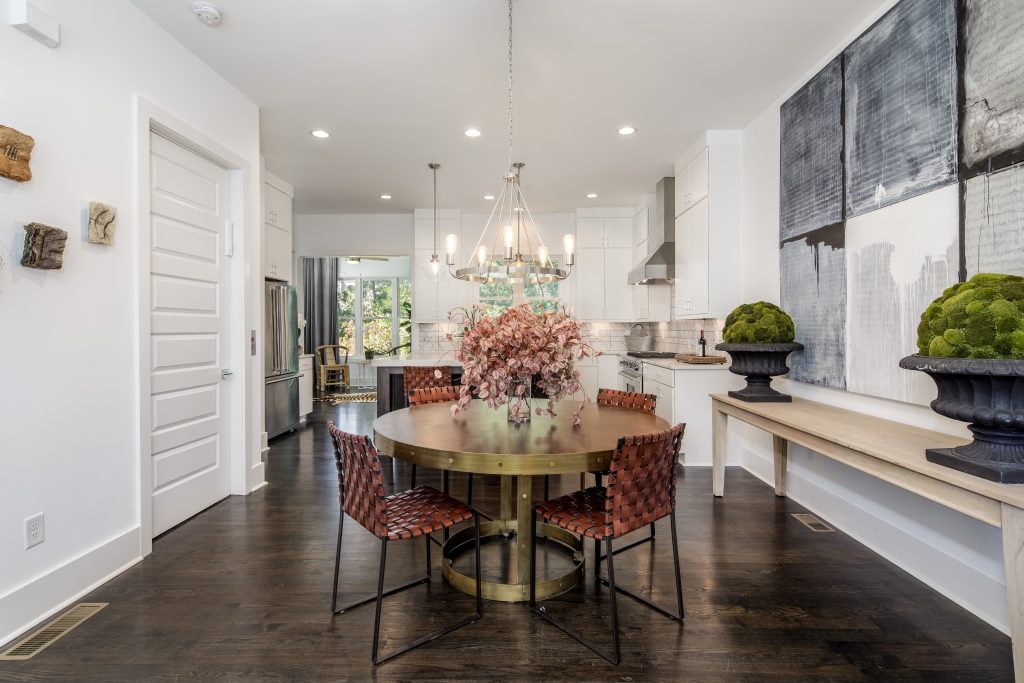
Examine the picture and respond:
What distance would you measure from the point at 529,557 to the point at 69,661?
5.59 feet

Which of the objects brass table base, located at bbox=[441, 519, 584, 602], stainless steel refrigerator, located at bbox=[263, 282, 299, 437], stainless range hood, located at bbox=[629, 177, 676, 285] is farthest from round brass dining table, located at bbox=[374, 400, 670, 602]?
stainless steel refrigerator, located at bbox=[263, 282, 299, 437]

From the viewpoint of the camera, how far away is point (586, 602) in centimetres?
219

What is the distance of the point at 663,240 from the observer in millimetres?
5234

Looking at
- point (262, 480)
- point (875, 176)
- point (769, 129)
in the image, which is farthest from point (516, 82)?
point (262, 480)

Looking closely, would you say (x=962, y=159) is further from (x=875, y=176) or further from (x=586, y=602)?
(x=586, y=602)

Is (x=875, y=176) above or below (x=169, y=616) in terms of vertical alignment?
above

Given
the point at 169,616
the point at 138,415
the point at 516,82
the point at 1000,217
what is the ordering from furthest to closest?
1. the point at 516,82
2. the point at 138,415
3. the point at 169,616
4. the point at 1000,217

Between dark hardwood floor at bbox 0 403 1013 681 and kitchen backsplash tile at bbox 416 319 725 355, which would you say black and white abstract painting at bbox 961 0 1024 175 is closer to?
dark hardwood floor at bbox 0 403 1013 681

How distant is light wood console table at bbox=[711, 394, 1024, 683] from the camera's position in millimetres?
1368

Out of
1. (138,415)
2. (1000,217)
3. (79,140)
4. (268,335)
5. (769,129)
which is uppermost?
(769,129)

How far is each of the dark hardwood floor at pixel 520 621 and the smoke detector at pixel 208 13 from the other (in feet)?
9.15

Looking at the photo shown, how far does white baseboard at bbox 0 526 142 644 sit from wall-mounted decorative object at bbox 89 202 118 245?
4.66ft

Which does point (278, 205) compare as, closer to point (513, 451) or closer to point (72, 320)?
point (72, 320)

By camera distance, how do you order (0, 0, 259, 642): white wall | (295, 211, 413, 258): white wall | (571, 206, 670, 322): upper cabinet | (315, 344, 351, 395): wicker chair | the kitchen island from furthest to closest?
(315, 344, 351, 395): wicker chair < (295, 211, 413, 258): white wall < (571, 206, 670, 322): upper cabinet < the kitchen island < (0, 0, 259, 642): white wall
